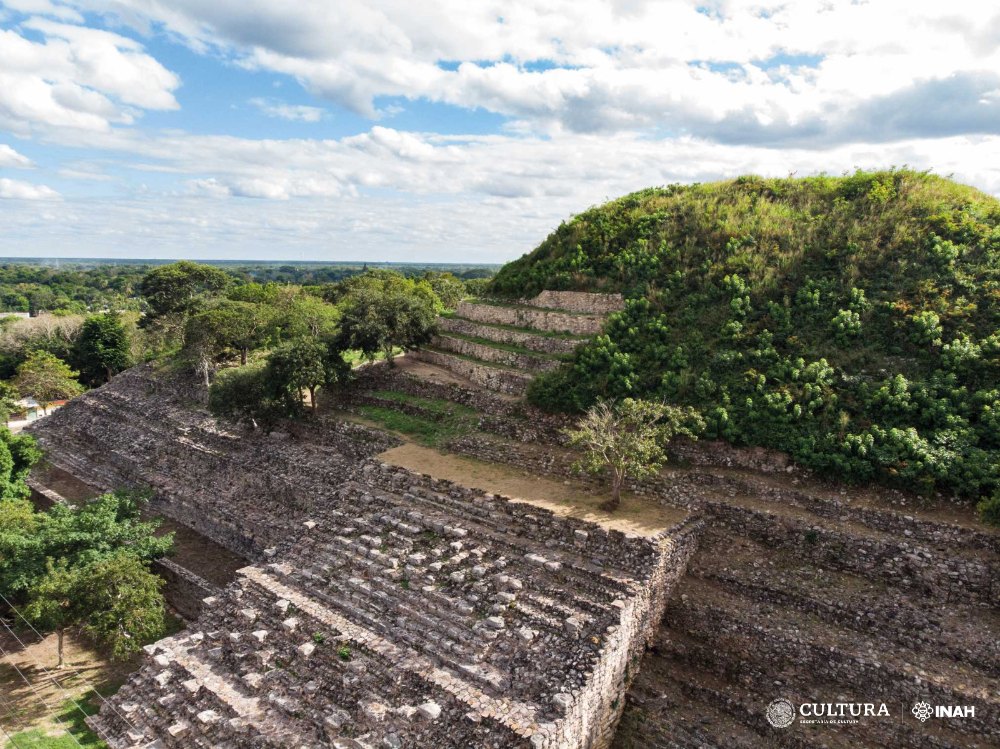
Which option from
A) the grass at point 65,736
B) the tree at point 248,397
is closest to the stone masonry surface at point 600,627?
the grass at point 65,736

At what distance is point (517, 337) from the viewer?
72.2 feet

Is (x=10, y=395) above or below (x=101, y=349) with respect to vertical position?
below

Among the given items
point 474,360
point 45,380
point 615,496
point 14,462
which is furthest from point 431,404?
point 45,380

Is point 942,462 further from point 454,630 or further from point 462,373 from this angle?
point 462,373

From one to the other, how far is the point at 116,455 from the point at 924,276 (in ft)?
99.2

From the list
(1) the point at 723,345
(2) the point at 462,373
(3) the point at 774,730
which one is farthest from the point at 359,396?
(3) the point at 774,730

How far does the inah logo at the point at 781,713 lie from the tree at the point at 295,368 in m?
16.5

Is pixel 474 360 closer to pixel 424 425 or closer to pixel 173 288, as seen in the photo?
pixel 424 425

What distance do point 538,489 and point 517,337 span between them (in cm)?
800

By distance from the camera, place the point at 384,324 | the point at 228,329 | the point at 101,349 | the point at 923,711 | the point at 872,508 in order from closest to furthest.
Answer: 1. the point at 923,711
2. the point at 872,508
3. the point at 384,324
4. the point at 228,329
5. the point at 101,349

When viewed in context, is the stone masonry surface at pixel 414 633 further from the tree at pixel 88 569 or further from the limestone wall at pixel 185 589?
the tree at pixel 88 569

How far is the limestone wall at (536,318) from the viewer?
21.2 metres

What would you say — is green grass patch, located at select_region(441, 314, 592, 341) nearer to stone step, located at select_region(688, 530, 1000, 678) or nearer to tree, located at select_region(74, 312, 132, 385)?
stone step, located at select_region(688, 530, 1000, 678)

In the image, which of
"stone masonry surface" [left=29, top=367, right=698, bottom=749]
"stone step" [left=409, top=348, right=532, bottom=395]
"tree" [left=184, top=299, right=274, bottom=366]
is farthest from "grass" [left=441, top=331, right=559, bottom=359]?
"tree" [left=184, top=299, right=274, bottom=366]
